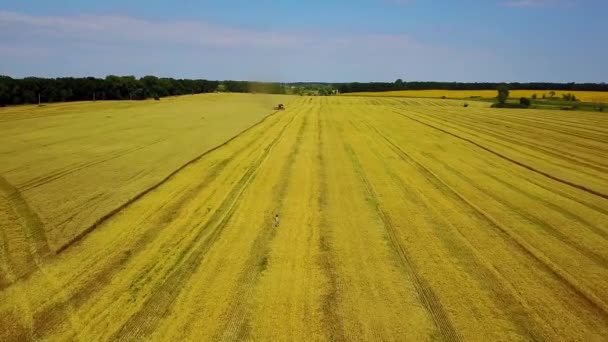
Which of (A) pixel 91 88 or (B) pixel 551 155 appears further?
(A) pixel 91 88

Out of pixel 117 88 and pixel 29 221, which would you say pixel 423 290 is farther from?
pixel 117 88

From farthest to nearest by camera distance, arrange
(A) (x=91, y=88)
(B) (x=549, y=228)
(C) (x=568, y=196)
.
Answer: (A) (x=91, y=88)
(C) (x=568, y=196)
(B) (x=549, y=228)

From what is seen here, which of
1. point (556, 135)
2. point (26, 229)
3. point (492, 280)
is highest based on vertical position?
point (556, 135)

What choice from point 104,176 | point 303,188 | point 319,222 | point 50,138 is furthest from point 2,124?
point 319,222

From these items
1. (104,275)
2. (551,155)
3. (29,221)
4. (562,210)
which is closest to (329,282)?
(104,275)

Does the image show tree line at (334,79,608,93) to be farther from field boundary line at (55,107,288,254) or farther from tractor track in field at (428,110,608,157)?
field boundary line at (55,107,288,254)

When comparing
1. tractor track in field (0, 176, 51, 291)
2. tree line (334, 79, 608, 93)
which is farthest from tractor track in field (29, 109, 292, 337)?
tree line (334, 79, 608, 93)

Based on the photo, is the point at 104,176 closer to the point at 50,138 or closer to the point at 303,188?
the point at 303,188
